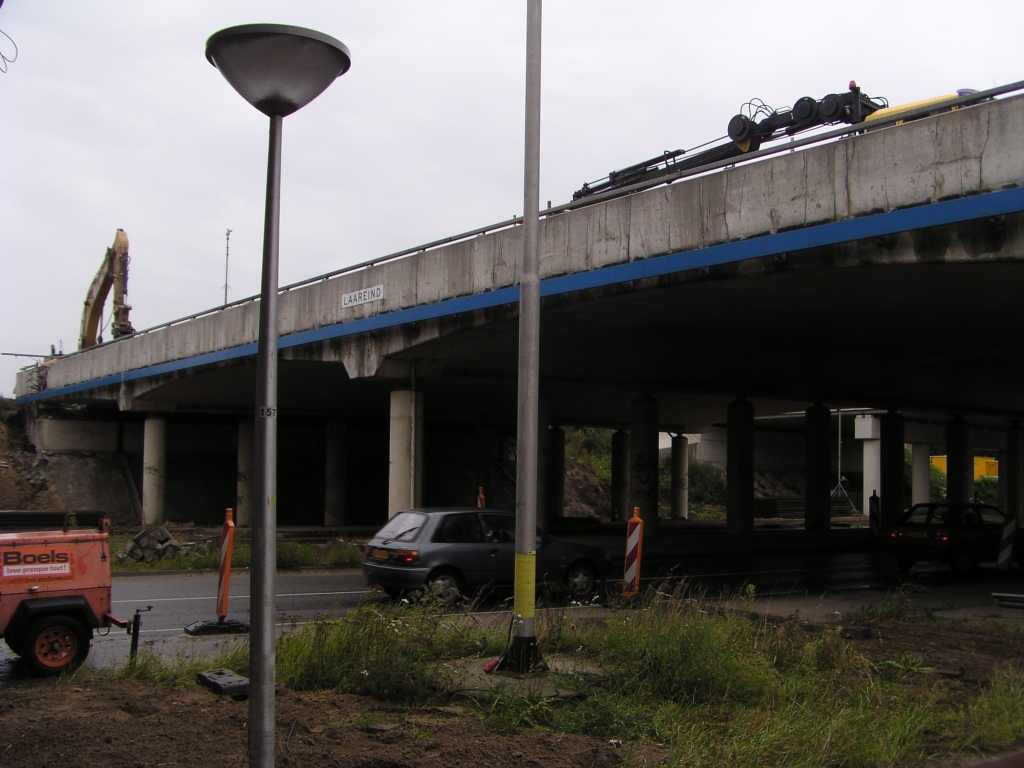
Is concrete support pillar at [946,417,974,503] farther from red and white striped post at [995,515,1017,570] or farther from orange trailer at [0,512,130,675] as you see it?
orange trailer at [0,512,130,675]

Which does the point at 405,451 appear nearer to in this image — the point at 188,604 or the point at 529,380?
the point at 188,604

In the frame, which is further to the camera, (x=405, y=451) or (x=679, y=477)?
(x=679, y=477)

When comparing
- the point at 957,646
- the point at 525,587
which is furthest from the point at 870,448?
the point at 525,587

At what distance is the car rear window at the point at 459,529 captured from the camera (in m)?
13.8

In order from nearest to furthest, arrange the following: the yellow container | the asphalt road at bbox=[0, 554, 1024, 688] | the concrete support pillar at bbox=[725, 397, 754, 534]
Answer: the asphalt road at bbox=[0, 554, 1024, 688] < the concrete support pillar at bbox=[725, 397, 754, 534] < the yellow container

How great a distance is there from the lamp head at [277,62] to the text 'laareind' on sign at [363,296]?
16.9 m

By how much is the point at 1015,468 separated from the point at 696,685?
42.8 meters

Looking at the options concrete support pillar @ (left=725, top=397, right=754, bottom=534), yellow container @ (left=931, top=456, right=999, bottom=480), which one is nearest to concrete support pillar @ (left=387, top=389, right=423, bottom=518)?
concrete support pillar @ (left=725, top=397, right=754, bottom=534)

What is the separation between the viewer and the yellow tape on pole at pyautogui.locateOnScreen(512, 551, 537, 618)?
823cm

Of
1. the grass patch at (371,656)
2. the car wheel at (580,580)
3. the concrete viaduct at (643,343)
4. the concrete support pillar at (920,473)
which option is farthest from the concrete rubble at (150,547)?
the concrete support pillar at (920,473)

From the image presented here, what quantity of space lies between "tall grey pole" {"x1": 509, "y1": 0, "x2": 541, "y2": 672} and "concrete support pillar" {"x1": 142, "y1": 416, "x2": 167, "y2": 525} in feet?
94.5

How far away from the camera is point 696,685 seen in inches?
285

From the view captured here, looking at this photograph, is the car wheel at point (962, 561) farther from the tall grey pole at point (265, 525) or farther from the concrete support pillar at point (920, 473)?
the concrete support pillar at point (920, 473)

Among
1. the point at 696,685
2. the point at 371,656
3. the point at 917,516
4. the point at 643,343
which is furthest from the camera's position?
the point at 643,343
